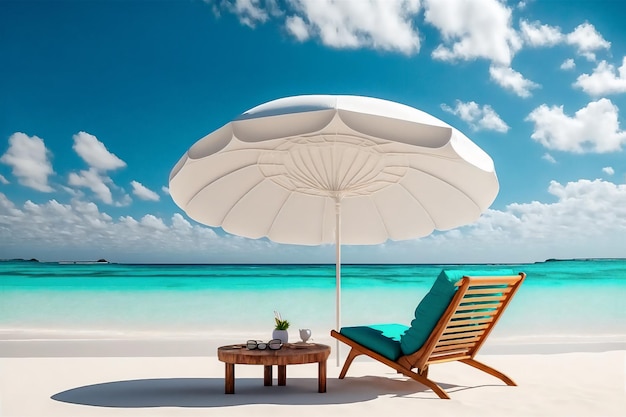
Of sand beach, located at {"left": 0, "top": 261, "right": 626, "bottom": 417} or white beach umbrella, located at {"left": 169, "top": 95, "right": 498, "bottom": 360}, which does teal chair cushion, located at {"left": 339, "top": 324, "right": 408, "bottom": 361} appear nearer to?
sand beach, located at {"left": 0, "top": 261, "right": 626, "bottom": 417}

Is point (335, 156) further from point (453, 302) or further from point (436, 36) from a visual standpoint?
point (436, 36)

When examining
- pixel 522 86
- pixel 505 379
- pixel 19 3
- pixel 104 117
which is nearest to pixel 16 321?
pixel 104 117

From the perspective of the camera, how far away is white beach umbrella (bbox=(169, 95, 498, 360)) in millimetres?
3766

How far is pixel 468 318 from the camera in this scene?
4156 millimetres

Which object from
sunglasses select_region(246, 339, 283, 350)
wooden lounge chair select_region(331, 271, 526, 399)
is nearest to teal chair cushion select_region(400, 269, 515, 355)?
wooden lounge chair select_region(331, 271, 526, 399)

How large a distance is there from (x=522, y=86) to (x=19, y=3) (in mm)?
15214

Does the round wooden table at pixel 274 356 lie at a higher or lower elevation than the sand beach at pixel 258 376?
higher

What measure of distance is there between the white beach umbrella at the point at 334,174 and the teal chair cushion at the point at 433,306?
71 centimetres

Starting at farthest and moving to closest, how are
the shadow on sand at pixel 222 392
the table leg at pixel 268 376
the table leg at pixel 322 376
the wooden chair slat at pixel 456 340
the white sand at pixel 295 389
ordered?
the table leg at pixel 268 376
the table leg at pixel 322 376
the wooden chair slat at pixel 456 340
the shadow on sand at pixel 222 392
the white sand at pixel 295 389

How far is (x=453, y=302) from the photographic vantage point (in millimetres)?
3717

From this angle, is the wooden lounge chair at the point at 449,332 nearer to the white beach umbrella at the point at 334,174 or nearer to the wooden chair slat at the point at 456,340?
the wooden chair slat at the point at 456,340

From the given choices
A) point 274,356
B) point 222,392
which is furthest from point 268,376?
point 274,356

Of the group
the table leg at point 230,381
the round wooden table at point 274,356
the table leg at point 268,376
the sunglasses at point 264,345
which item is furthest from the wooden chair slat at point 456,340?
the table leg at point 230,381

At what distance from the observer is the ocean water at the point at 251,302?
38.8ft
